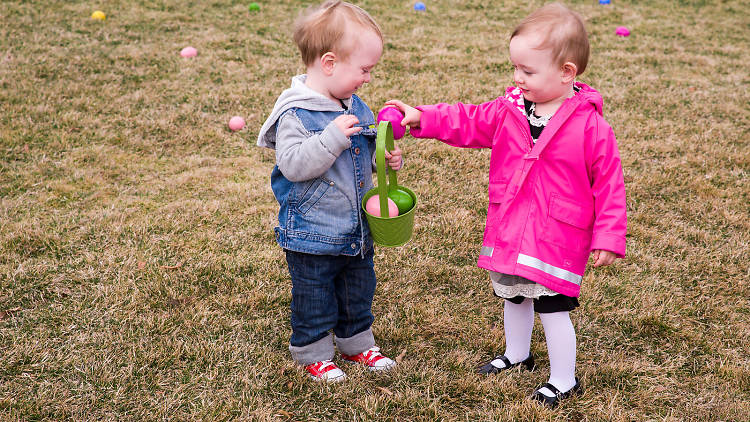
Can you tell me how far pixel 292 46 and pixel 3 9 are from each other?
4111mm

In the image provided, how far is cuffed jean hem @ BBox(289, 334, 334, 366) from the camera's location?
2.72 meters

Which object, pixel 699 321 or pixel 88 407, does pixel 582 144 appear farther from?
pixel 88 407

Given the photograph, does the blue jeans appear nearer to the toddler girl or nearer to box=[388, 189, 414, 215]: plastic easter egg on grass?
box=[388, 189, 414, 215]: plastic easter egg on grass

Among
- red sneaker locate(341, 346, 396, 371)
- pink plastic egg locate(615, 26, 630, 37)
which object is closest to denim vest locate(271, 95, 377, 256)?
red sneaker locate(341, 346, 396, 371)

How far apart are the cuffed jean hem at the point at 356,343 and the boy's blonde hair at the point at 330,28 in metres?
1.29

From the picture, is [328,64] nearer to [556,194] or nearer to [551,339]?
[556,194]

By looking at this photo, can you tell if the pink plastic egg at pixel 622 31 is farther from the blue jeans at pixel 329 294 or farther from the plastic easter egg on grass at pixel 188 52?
the blue jeans at pixel 329 294

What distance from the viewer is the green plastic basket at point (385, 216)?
213 cm

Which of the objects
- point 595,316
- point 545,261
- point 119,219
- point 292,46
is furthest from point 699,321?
point 292,46

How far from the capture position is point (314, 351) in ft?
8.95

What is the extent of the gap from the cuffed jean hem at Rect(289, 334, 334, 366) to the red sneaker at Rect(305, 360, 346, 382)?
0.08 ft

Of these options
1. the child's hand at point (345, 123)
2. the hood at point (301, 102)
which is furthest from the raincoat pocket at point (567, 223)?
the hood at point (301, 102)

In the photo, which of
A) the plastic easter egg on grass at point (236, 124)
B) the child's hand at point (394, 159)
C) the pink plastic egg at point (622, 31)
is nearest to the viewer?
the child's hand at point (394, 159)

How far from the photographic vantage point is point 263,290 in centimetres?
335
